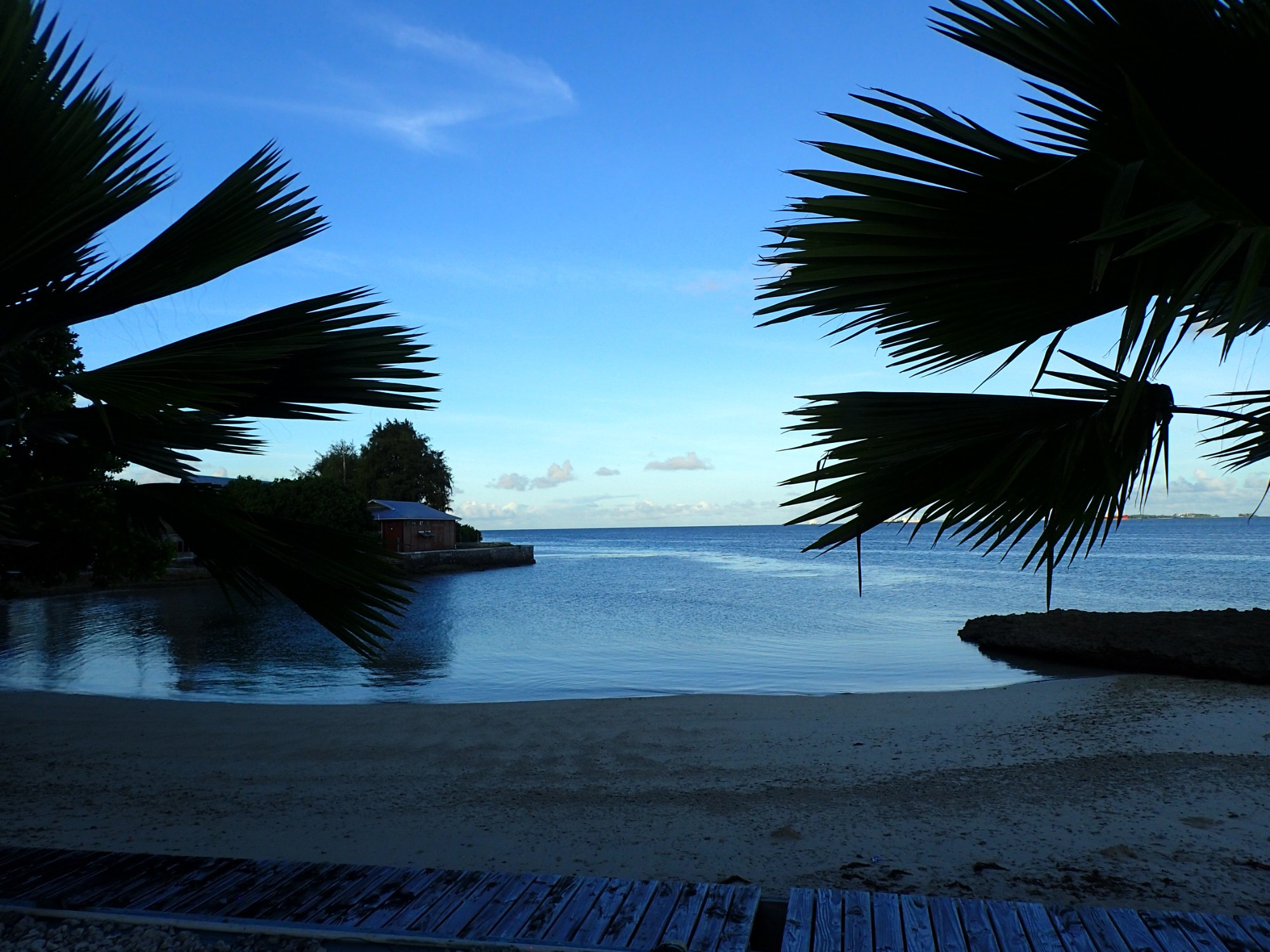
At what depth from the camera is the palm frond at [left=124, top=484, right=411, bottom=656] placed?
12.5ft

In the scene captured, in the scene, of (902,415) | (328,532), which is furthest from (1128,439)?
(328,532)

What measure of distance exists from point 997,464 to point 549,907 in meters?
2.25

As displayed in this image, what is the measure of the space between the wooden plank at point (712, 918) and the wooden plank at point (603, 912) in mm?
309

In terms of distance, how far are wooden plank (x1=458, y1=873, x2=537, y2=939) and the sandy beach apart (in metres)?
1.36

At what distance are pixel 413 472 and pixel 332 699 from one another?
2996 inches

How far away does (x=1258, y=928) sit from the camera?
2.92 m

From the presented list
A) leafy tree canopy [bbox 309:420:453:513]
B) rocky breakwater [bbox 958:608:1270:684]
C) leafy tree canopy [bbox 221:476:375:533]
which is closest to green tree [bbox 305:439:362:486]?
leafy tree canopy [bbox 309:420:453:513]

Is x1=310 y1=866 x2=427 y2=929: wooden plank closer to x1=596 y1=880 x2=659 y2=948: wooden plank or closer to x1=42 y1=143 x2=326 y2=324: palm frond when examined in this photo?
x1=596 y1=880 x2=659 y2=948: wooden plank

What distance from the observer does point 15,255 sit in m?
3.06

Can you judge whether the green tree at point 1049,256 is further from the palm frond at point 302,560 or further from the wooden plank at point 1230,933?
the palm frond at point 302,560

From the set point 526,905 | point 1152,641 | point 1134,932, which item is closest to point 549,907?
point 526,905

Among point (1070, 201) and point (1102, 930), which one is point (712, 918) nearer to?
point (1102, 930)

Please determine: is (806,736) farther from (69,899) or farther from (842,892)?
(69,899)

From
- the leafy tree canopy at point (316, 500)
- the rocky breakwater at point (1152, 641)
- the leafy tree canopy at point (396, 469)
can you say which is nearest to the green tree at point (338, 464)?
the leafy tree canopy at point (396, 469)
